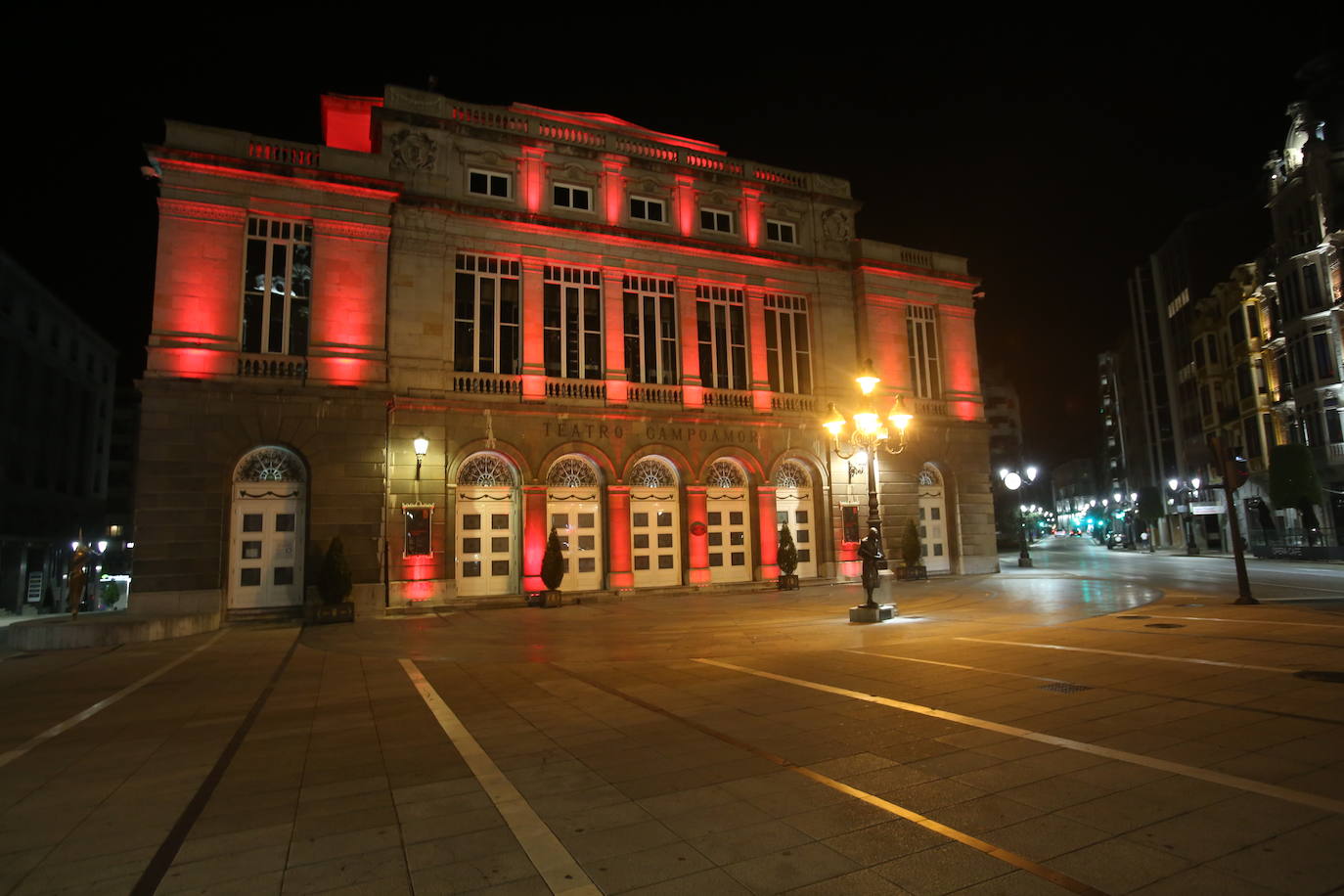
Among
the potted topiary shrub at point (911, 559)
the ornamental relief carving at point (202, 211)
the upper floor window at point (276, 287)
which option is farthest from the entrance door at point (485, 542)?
the potted topiary shrub at point (911, 559)

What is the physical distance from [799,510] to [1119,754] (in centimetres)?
2368

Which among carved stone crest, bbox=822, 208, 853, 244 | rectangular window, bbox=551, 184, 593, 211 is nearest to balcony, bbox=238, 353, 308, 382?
rectangular window, bbox=551, 184, 593, 211

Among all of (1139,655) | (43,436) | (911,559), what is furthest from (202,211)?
(43,436)

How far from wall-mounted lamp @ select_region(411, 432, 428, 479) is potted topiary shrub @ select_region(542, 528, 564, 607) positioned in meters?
4.85

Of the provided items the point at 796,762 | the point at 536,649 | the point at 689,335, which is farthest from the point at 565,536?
the point at 796,762

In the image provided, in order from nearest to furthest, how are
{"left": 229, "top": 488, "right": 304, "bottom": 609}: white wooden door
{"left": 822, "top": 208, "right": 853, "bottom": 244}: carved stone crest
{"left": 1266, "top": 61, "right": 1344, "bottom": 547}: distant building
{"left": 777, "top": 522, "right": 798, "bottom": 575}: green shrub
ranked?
{"left": 229, "top": 488, "right": 304, "bottom": 609}: white wooden door < {"left": 777, "top": 522, "right": 798, "bottom": 575}: green shrub < {"left": 822, "top": 208, "right": 853, "bottom": 244}: carved stone crest < {"left": 1266, "top": 61, "right": 1344, "bottom": 547}: distant building

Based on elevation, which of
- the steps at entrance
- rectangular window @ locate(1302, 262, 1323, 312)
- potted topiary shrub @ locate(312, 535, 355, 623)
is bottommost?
the steps at entrance

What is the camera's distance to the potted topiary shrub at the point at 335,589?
20062 mm

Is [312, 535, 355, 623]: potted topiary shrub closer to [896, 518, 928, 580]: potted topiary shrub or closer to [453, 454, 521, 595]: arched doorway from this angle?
[453, 454, 521, 595]: arched doorway

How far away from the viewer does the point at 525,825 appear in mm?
4980

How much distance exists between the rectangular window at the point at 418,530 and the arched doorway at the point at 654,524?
23.5 ft

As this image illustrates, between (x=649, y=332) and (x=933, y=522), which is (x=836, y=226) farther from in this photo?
(x=933, y=522)

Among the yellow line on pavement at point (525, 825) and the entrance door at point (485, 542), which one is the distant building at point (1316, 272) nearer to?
the entrance door at point (485, 542)

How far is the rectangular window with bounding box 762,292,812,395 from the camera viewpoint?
29.7m
